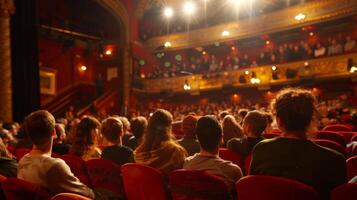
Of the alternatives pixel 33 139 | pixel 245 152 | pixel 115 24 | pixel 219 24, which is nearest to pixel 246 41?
pixel 219 24

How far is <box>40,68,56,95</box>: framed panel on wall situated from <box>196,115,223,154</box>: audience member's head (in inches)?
609

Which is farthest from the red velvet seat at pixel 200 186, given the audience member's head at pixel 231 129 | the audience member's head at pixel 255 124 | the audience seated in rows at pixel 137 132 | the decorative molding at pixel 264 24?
the decorative molding at pixel 264 24

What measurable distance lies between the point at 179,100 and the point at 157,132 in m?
18.8

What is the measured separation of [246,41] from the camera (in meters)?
20.7

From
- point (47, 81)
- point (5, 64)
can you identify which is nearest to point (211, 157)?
point (5, 64)

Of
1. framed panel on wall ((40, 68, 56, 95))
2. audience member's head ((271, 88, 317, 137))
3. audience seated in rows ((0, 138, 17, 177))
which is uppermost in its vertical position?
framed panel on wall ((40, 68, 56, 95))

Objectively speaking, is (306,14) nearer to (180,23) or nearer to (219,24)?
(219,24)

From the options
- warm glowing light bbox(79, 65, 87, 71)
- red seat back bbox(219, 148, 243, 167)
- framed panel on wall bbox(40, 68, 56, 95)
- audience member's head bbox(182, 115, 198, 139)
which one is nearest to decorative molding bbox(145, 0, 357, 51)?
warm glowing light bbox(79, 65, 87, 71)

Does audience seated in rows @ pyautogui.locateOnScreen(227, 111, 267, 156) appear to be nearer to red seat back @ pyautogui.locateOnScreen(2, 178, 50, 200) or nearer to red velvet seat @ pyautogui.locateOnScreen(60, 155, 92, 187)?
red velvet seat @ pyautogui.locateOnScreen(60, 155, 92, 187)

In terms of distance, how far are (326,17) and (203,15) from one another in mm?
8297

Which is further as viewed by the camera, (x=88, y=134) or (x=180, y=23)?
(x=180, y=23)

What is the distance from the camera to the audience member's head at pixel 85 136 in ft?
12.4

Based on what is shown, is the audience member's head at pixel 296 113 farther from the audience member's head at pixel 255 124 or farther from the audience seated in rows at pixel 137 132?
the audience seated in rows at pixel 137 132

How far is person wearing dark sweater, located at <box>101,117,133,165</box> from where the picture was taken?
3518 millimetres
